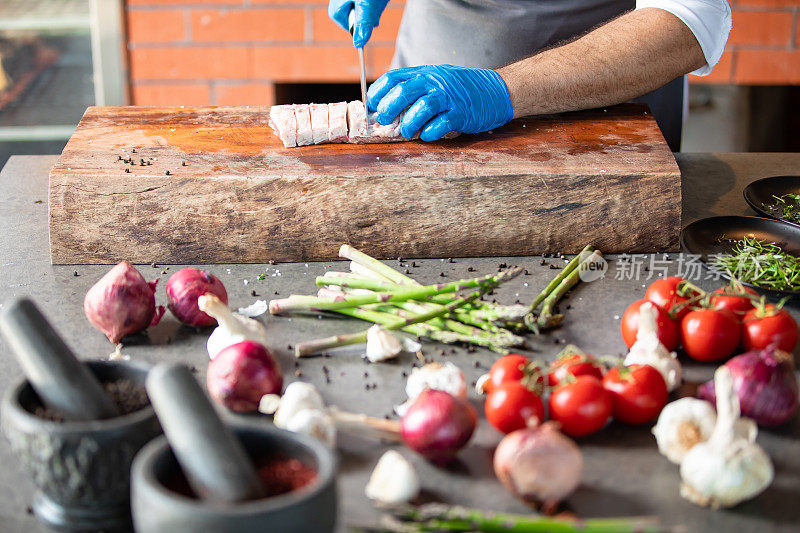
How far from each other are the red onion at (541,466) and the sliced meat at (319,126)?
1.21 meters

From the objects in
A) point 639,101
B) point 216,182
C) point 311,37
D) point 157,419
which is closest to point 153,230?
point 216,182

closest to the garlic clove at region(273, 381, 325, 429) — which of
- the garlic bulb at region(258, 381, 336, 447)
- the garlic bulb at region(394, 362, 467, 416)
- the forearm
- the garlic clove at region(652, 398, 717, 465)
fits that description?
the garlic bulb at region(258, 381, 336, 447)

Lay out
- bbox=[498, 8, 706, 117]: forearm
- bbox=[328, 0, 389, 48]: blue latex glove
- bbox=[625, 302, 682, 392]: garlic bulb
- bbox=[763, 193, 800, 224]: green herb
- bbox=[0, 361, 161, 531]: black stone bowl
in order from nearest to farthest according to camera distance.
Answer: bbox=[0, 361, 161, 531]: black stone bowl
bbox=[625, 302, 682, 392]: garlic bulb
bbox=[763, 193, 800, 224]: green herb
bbox=[498, 8, 706, 117]: forearm
bbox=[328, 0, 389, 48]: blue latex glove

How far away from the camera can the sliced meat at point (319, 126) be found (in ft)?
6.87

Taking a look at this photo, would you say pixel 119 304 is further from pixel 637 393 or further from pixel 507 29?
pixel 507 29

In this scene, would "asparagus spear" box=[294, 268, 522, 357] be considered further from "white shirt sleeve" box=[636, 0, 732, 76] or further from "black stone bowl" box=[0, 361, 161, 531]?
"white shirt sleeve" box=[636, 0, 732, 76]

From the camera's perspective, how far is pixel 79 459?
1.00 m

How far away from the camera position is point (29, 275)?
6.19ft

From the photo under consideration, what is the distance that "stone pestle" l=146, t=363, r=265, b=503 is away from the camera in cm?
92

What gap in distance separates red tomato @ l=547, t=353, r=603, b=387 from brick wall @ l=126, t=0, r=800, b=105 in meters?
2.71

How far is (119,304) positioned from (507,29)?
1613mm

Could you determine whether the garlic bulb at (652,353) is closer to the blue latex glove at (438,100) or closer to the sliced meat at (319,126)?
the blue latex glove at (438,100)

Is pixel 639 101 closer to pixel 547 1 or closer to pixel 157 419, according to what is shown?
pixel 547 1

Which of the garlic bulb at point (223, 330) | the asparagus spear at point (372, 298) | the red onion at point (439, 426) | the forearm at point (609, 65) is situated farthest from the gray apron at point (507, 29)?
the red onion at point (439, 426)
